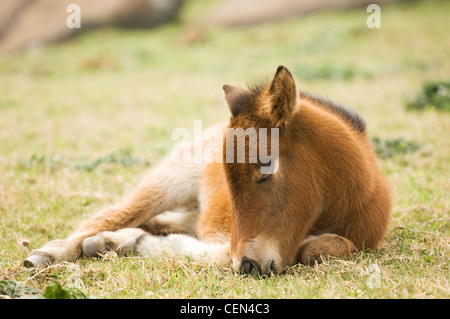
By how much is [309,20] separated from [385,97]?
10.7 meters

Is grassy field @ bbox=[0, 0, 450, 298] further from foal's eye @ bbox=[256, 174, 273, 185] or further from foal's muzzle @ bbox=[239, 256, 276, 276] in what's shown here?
foal's eye @ bbox=[256, 174, 273, 185]

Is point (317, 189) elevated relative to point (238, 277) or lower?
elevated

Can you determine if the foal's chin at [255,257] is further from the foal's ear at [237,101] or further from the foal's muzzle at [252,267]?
the foal's ear at [237,101]

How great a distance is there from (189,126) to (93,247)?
5208mm

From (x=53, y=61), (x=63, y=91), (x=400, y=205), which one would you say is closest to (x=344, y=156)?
(x=400, y=205)

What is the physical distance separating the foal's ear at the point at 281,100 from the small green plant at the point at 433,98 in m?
6.75

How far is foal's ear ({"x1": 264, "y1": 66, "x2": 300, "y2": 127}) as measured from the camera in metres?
3.34

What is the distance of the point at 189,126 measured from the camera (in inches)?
356

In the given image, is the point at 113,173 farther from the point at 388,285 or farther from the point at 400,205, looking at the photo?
the point at 388,285

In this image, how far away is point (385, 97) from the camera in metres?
10.5

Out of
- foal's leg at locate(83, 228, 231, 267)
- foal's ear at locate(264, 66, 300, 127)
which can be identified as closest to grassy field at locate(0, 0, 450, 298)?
foal's leg at locate(83, 228, 231, 267)

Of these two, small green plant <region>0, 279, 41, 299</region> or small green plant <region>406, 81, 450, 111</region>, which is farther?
small green plant <region>406, 81, 450, 111</region>

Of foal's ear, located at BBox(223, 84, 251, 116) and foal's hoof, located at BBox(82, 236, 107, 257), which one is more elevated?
foal's ear, located at BBox(223, 84, 251, 116)

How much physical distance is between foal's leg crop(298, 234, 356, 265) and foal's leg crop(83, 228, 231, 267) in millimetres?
599
